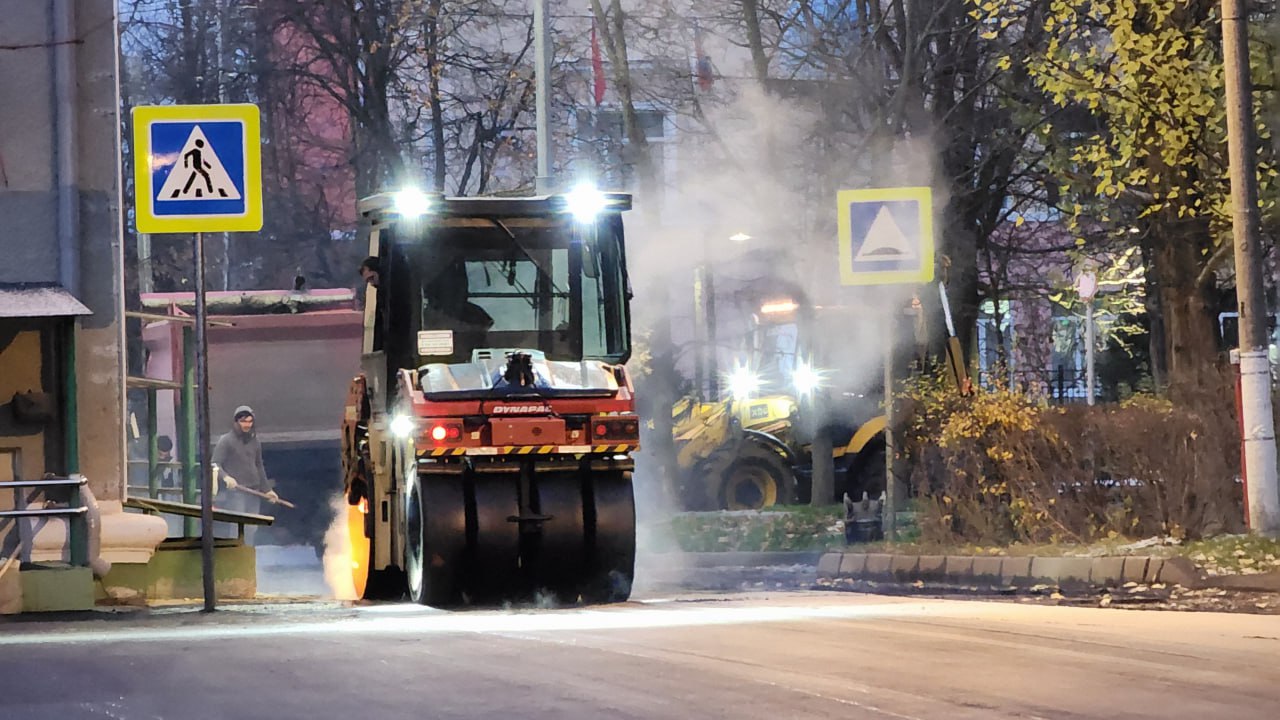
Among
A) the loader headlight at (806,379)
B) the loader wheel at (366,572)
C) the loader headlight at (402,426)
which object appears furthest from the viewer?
the loader headlight at (806,379)

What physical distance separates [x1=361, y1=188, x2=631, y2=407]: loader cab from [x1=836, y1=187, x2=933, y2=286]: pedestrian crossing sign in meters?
4.57

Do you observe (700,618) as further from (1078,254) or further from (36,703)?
(1078,254)

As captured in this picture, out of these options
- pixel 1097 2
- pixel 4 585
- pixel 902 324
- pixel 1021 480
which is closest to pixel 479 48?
pixel 902 324

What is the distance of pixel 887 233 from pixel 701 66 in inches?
462

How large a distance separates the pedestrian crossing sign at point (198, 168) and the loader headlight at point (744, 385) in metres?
18.1

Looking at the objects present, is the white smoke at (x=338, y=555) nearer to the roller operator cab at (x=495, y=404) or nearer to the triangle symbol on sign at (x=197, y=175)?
the roller operator cab at (x=495, y=404)

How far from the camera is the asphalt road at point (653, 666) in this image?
7664 mm

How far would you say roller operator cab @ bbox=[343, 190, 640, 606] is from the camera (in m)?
13.2

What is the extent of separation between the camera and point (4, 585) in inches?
539

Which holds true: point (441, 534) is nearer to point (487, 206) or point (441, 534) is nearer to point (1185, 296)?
point (487, 206)

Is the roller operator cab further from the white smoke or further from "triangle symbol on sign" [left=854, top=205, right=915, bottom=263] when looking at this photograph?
"triangle symbol on sign" [left=854, top=205, right=915, bottom=263]

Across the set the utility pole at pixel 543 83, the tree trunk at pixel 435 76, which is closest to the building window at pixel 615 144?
the tree trunk at pixel 435 76

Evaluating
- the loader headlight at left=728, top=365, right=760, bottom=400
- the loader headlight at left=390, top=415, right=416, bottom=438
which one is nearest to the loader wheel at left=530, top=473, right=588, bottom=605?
the loader headlight at left=390, top=415, right=416, bottom=438

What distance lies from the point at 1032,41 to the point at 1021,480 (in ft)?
25.7
